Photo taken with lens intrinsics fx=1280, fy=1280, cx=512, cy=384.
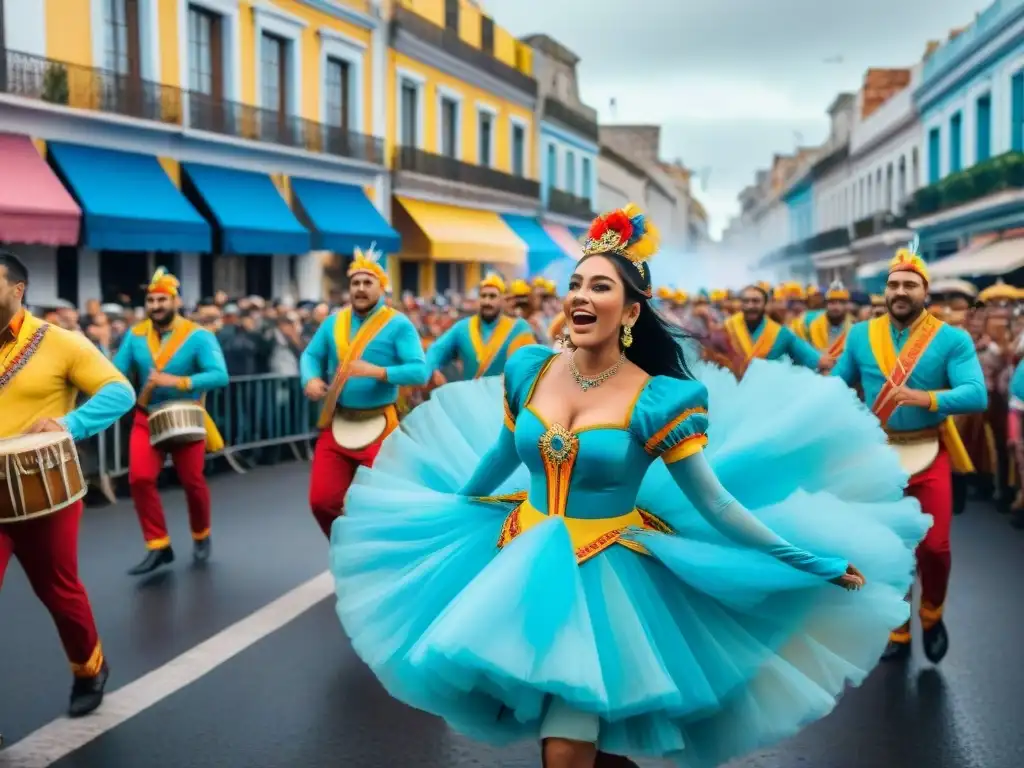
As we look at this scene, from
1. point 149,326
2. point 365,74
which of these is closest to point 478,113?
point 365,74

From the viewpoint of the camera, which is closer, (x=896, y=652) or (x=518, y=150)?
(x=896, y=652)

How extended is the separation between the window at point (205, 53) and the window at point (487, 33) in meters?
14.2

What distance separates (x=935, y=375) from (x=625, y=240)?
Answer: 10.0ft

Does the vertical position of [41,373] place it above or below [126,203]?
below

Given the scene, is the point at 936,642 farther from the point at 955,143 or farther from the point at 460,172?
the point at 955,143

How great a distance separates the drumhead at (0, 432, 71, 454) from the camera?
4.87 m

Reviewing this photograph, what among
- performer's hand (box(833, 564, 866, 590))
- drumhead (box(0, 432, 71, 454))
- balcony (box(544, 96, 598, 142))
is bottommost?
performer's hand (box(833, 564, 866, 590))

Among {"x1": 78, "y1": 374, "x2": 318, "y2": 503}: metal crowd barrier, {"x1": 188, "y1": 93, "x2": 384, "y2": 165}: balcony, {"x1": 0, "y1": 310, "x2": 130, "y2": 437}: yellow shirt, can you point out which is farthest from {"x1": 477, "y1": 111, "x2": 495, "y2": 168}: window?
{"x1": 0, "y1": 310, "x2": 130, "y2": 437}: yellow shirt

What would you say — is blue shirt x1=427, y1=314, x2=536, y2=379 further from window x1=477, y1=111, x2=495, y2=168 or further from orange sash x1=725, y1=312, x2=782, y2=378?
window x1=477, y1=111, x2=495, y2=168

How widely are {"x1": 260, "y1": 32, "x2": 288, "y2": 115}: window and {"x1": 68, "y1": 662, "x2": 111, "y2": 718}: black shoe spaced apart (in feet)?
70.1

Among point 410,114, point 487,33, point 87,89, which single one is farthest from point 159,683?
point 487,33

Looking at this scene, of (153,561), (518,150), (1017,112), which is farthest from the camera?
(518,150)

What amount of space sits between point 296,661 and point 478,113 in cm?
3261

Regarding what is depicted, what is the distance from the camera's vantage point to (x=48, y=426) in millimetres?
5031
